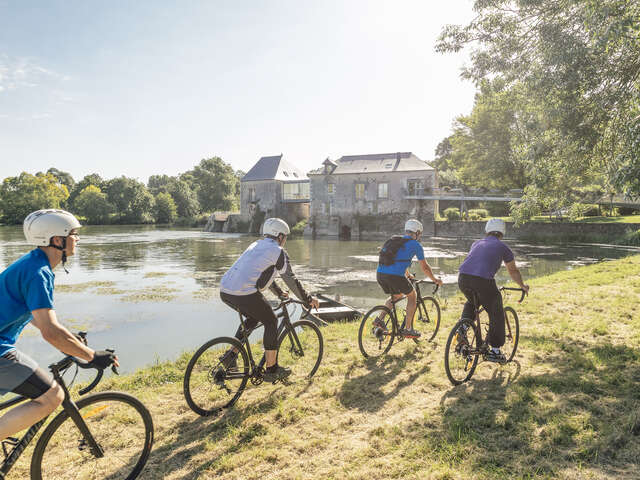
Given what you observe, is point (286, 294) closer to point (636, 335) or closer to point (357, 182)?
point (636, 335)

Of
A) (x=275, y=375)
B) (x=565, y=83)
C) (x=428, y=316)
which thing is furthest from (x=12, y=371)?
(x=565, y=83)

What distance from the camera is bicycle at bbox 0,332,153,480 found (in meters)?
2.54

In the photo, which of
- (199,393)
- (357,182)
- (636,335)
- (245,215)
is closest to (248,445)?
(199,393)

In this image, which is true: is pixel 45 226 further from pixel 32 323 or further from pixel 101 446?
pixel 101 446

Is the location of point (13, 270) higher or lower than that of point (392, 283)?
higher

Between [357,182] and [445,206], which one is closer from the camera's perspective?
[357,182]

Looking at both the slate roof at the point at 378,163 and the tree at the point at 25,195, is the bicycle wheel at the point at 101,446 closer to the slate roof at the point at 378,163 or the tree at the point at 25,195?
the slate roof at the point at 378,163

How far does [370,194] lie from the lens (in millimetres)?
47031

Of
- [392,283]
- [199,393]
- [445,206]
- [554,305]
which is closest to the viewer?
[199,393]

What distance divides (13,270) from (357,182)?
152 ft

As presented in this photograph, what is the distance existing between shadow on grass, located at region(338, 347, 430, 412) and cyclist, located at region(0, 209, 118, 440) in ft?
8.92

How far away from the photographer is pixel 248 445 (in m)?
3.43

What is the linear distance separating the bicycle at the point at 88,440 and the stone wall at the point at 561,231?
33.9 m

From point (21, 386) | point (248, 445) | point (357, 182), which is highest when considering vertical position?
point (357, 182)
